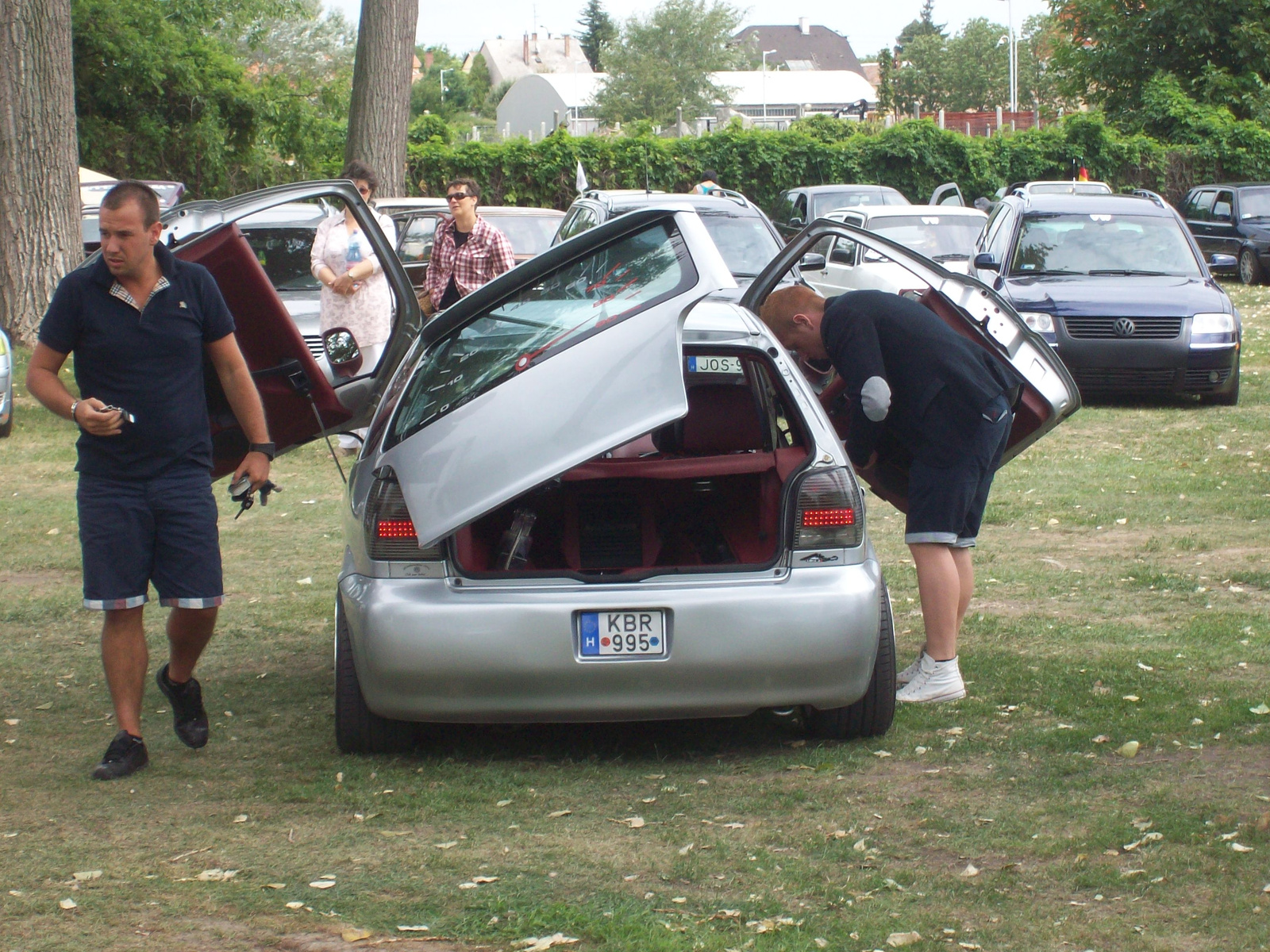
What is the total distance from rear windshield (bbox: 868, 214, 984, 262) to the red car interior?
41.6 feet

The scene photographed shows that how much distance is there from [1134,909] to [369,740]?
2456mm

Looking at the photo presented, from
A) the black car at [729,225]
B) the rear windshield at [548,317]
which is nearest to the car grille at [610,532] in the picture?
the rear windshield at [548,317]

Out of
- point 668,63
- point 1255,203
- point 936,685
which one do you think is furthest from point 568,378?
point 668,63

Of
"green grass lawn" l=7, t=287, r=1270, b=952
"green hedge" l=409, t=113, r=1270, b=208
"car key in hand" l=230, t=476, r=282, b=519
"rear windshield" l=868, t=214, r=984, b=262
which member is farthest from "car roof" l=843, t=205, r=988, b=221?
"green hedge" l=409, t=113, r=1270, b=208

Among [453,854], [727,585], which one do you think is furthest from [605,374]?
[453,854]

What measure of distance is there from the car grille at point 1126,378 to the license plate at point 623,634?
29.7ft

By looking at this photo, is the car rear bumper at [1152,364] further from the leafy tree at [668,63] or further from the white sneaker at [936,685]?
the leafy tree at [668,63]

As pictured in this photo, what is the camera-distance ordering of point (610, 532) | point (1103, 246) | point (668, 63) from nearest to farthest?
1. point (610, 532)
2. point (1103, 246)
3. point (668, 63)

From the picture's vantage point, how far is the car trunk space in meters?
5.12

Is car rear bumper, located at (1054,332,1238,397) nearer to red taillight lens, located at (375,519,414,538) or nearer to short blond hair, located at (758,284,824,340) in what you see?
short blond hair, located at (758,284,824,340)

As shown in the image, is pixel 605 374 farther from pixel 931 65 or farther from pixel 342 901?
pixel 931 65

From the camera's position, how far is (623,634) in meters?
4.43

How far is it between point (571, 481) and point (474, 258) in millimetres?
5024

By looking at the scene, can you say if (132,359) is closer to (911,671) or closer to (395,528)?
(395,528)
